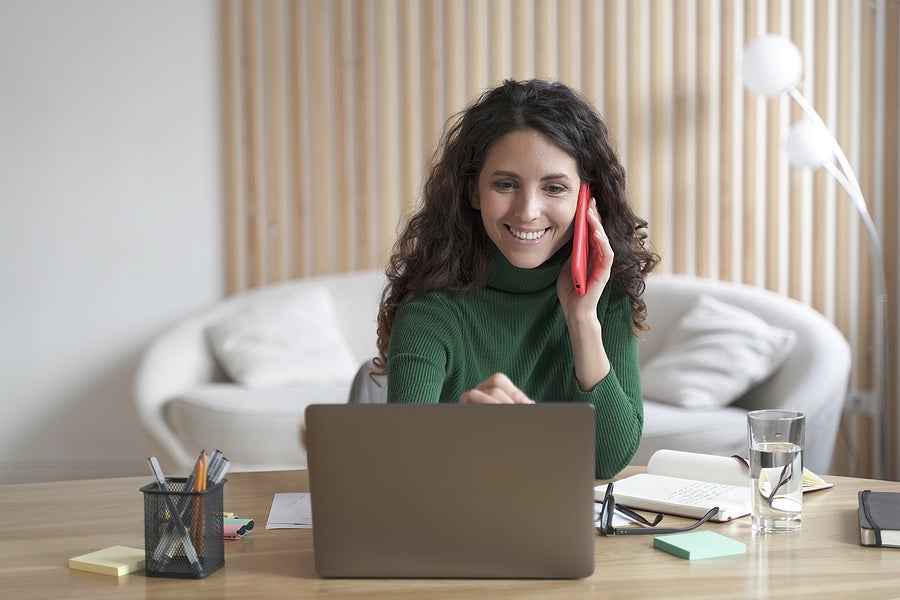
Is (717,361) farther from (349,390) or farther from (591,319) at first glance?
(591,319)

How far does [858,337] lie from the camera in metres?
4.11

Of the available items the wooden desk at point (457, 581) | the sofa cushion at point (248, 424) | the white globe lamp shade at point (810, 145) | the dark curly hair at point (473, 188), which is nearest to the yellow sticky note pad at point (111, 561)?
the wooden desk at point (457, 581)

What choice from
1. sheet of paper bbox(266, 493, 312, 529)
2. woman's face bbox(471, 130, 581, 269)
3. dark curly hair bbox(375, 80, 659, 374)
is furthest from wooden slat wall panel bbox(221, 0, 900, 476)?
sheet of paper bbox(266, 493, 312, 529)

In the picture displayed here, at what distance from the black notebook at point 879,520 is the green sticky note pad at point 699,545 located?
161 mm

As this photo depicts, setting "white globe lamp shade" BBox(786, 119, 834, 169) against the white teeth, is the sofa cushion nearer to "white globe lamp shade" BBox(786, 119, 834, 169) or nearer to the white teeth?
the white teeth

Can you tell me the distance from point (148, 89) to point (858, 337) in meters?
3.10

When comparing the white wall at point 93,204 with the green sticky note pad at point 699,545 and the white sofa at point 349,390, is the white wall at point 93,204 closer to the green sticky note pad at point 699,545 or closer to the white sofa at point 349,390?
the white sofa at point 349,390

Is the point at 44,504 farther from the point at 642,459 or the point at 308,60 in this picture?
the point at 308,60

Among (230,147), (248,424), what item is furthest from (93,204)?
(248,424)

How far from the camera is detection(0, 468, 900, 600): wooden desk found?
3.71 feet

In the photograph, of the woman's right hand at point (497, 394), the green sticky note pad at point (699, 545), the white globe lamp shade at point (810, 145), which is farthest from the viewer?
the white globe lamp shade at point (810, 145)

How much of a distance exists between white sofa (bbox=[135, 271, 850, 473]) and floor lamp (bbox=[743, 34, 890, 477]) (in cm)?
35

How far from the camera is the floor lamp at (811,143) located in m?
3.59

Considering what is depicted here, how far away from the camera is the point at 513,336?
6.45 feet
